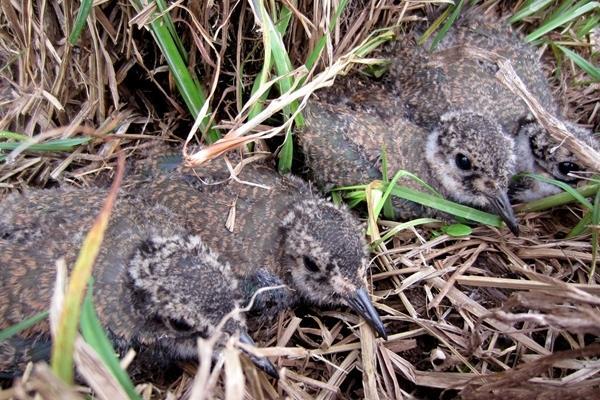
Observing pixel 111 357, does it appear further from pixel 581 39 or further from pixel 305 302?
pixel 581 39

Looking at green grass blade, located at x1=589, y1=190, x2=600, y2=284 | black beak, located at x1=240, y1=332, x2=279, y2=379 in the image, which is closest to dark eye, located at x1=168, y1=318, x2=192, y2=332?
black beak, located at x1=240, y1=332, x2=279, y2=379

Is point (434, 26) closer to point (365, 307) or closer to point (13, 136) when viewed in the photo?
point (365, 307)

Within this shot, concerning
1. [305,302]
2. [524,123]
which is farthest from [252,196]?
[524,123]

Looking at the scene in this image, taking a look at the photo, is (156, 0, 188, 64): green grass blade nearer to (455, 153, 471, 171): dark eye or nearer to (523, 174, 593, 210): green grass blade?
(455, 153, 471, 171): dark eye

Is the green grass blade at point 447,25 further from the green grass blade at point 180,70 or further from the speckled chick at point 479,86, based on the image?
the green grass blade at point 180,70

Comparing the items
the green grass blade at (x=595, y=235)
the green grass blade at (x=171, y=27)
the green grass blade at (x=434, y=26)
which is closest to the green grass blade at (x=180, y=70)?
the green grass blade at (x=171, y=27)

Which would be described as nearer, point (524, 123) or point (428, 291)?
point (428, 291)
